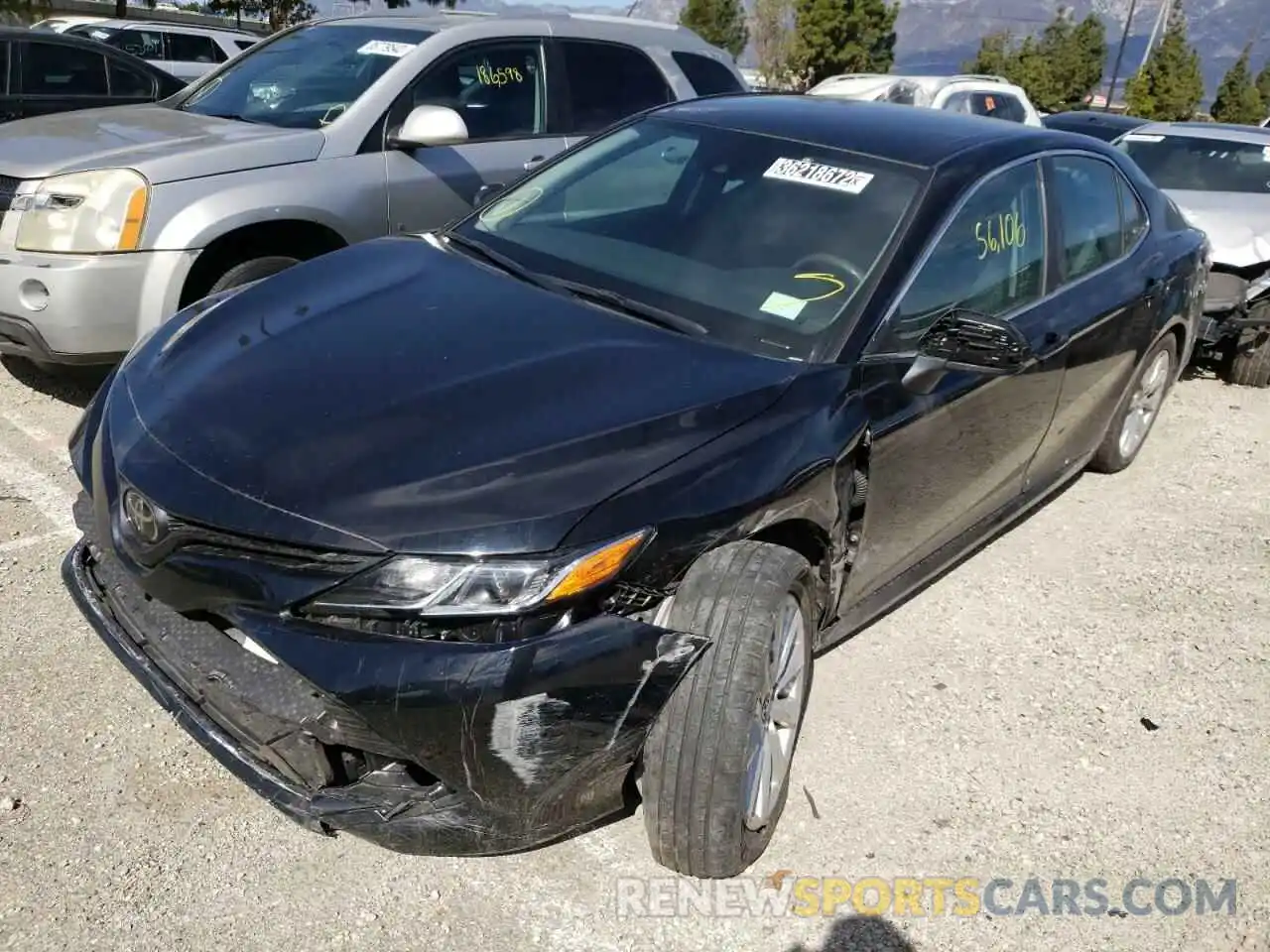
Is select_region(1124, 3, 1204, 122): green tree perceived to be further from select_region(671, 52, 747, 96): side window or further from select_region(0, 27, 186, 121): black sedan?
select_region(0, 27, 186, 121): black sedan

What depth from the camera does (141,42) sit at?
15.4 metres

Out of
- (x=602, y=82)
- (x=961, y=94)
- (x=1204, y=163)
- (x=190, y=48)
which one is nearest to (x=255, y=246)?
(x=602, y=82)

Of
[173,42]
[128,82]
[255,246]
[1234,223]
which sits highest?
[128,82]

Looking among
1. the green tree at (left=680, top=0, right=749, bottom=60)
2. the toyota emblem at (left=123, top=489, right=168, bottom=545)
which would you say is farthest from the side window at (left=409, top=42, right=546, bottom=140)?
the green tree at (left=680, top=0, right=749, bottom=60)

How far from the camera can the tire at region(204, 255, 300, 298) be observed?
4.55 metres

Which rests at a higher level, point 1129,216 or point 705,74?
point 705,74

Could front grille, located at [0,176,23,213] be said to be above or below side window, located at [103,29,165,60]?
above

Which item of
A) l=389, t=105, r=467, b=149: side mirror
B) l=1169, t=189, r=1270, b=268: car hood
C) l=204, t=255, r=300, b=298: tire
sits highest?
l=389, t=105, r=467, b=149: side mirror

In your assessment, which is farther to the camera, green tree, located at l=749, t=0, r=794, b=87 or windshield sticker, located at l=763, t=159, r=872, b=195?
green tree, located at l=749, t=0, r=794, b=87

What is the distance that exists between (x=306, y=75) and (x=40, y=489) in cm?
249

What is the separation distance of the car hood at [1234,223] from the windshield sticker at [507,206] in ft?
14.4

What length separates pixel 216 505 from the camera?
89.5 inches

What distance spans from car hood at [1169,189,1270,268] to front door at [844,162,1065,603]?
11.1 ft

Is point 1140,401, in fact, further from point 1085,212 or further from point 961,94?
point 961,94
